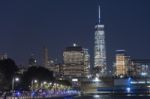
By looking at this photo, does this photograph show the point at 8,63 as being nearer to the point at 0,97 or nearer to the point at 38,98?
the point at 38,98

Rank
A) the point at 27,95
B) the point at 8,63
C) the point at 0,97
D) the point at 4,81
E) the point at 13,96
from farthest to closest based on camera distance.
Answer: the point at 8,63 → the point at 4,81 → the point at 27,95 → the point at 13,96 → the point at 0,97

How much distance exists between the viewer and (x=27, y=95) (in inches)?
5960

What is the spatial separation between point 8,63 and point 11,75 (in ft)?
29.5

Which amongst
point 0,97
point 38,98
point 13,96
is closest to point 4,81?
point 38,98

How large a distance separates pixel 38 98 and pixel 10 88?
1723 centimetres

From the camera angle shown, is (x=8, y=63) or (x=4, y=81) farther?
(x=8, y=63)

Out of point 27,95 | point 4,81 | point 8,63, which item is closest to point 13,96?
point 27,95

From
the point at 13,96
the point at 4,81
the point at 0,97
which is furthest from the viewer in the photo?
the point at 4,81

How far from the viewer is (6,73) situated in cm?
17725

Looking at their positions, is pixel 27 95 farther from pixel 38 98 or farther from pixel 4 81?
pixel 4 81

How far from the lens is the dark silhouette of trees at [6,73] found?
6673 inches

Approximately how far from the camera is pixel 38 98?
159750mm

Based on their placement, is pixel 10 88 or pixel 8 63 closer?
pixel 10 88

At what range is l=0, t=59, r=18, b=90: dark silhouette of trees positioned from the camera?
16950 cm
